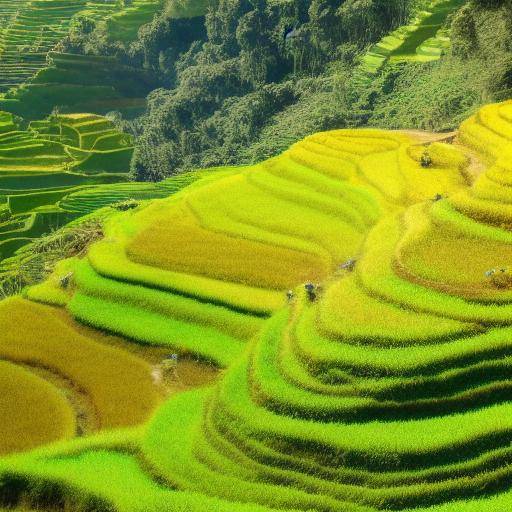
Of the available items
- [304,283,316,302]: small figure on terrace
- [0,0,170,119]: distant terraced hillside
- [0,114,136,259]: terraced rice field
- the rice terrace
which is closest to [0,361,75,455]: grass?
the rice terrace

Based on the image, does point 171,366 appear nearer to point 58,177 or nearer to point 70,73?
point 58,177

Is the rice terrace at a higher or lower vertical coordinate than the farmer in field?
higher

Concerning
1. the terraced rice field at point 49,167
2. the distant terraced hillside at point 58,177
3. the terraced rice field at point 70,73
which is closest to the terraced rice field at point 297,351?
the distant terraced hillside at point 58,177

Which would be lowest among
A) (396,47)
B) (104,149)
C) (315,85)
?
(104,149)

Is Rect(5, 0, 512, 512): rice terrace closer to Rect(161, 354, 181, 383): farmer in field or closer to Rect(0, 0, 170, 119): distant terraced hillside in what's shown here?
Rect(161, 354, 181, 383): farmer in field

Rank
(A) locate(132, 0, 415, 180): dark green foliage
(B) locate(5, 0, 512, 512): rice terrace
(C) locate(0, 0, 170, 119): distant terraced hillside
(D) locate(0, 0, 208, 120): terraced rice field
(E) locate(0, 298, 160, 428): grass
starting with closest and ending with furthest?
(B) locate(5, 0, 512, 512): rice terrace
(E) locate(0, 298, 160, 428): grass
(A) locate(132, 0, 415, 180): dark green foliage
(D) locate(0, 0, 208, 120): terraced rice field
(C) locate(0, 0, 170, 119): distant terraced hillside

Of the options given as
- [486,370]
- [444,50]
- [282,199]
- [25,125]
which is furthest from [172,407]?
[25,125]

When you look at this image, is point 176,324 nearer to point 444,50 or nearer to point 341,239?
point 341,239

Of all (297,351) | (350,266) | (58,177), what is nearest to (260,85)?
(58,177)
